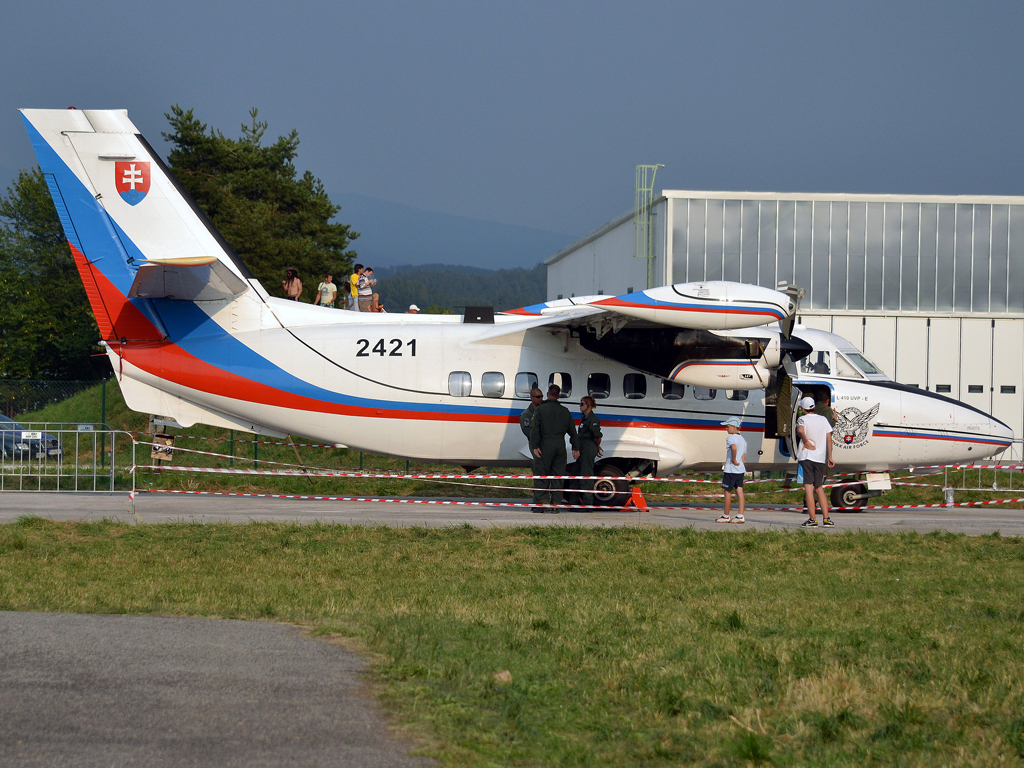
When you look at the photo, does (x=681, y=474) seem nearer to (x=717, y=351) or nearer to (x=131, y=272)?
(x=717, y=351)

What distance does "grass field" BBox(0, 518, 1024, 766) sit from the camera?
522 cm

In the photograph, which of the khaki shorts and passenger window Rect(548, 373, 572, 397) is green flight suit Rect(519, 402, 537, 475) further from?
the khaki shorts

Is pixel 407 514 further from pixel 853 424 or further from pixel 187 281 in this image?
pixel 853 424

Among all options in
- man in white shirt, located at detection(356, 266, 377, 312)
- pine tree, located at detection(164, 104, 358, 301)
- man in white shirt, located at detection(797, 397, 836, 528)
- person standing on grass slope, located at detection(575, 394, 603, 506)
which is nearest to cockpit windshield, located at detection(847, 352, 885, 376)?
man in white shirt, located at detection(797, 397, 836, 528)

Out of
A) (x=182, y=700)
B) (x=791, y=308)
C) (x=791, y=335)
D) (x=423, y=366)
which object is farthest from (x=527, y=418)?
(x=182, y=700)

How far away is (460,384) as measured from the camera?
18.4m

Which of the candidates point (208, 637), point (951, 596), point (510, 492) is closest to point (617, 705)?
point (208, 637)

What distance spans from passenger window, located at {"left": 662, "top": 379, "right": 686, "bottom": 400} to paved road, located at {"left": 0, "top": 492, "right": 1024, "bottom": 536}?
2.22 m

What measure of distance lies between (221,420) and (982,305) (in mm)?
30073

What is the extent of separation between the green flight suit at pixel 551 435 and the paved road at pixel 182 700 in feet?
33.2

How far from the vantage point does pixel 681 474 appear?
26.1m

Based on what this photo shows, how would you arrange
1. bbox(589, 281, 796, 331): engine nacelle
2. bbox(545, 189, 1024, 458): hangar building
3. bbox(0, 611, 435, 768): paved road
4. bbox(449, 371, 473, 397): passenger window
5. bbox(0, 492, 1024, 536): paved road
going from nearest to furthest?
bbox(0, 611, 435, 768): paved road → bbox(0, 492, 1024, 536): paved road → bbox(589, 281, 796, 331): engine nacelle → bbox(449, 371, 473, 397): passenger window → bbox(545, 189, 1024, 458): hangar building

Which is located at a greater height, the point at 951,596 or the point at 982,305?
the point at 982,305

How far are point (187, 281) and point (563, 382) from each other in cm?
713
